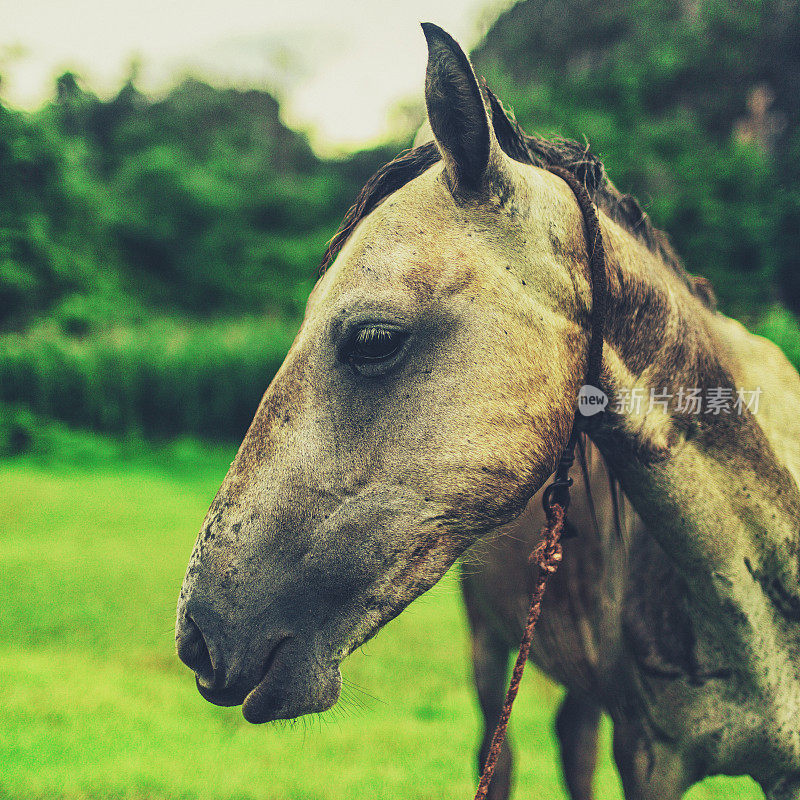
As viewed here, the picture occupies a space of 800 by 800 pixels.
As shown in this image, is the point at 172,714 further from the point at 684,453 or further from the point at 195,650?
the point at 684,453

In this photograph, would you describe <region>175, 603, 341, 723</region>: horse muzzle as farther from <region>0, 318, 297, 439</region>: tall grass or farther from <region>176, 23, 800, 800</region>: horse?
<region>0, 318, 297, 439</region>: tall grass

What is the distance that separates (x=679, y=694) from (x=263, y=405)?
1.37 m

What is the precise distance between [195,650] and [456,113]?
1284mm

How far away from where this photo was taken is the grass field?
320 cm

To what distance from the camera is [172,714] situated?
3969 mm

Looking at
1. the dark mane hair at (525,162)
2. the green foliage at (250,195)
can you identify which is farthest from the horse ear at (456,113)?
the green foliage at (250,195)

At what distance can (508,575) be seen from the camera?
258 cm

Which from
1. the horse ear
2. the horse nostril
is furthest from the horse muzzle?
the horse ear

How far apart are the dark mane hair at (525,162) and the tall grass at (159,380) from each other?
38.8 ft

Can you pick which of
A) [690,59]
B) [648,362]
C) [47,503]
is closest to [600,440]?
[648,362]

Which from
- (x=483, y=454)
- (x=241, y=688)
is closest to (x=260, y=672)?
(x=241, y=688)

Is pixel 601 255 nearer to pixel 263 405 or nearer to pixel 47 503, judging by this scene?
pixel 263 405

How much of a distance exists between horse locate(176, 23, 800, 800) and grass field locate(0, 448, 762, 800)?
308 mm

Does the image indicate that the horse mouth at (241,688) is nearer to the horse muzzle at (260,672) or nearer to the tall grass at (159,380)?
the horse muzzle at (260,672)
